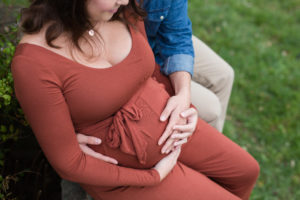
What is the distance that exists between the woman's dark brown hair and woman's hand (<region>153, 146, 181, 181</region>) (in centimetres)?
72

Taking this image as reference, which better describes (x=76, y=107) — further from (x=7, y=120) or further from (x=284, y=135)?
(x=284, y=135)

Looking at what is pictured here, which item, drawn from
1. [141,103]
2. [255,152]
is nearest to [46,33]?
[141,103]

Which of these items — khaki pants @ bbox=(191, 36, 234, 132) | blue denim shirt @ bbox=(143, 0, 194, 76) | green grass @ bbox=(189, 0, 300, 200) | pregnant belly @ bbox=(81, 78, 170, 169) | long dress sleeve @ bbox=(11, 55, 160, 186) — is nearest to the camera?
long dress sleeve @ bbox=(11, 55, 160, 186)

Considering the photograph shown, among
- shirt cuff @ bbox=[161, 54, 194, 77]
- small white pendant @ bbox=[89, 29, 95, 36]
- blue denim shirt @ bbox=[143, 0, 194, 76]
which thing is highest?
small white pendant @ bbox=[89, 29, 95, 36]

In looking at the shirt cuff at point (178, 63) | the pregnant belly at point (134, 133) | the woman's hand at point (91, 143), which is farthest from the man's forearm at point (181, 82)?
the woman's hand at point (91, 143)

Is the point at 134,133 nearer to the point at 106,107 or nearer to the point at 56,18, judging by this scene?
the point at 106,107

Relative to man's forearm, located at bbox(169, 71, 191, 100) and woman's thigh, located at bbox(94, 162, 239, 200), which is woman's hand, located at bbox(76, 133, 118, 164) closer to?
woman's thigh, located at bbox(94, 162, 239, 200)

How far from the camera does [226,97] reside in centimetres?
248

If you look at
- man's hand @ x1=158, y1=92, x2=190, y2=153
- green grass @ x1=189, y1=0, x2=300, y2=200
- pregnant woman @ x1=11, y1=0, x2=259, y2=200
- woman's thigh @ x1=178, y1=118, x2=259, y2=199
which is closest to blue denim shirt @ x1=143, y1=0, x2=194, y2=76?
pregnant woman @ x1=11, y1=0, x2=259, y2=200

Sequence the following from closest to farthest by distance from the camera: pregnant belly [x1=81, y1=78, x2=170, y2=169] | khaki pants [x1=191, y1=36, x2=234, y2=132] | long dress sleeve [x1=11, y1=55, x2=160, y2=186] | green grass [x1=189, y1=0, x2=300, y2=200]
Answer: long dress sleeve [x1=11, y1=55, x2=160, y2=186]
pregnant belly [x1=81, y1=78, x2=170, y2=169]
khaki pants [x1=191, y1=36, x2=234, y2=132]
green grass [x1=189, y1=0, x2=300, y2=200]

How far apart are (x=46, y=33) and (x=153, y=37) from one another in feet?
2.93

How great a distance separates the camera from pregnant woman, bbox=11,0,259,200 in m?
1.30

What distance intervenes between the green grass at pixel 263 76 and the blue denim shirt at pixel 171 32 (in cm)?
141

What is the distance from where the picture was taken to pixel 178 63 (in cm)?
195
